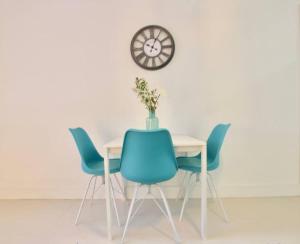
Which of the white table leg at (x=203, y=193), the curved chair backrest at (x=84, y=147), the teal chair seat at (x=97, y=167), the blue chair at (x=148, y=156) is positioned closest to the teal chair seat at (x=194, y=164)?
the white table leg at (x=203, y=193)

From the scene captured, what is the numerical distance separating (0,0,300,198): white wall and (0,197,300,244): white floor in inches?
10.9

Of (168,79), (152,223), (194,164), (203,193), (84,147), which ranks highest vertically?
(168,79)

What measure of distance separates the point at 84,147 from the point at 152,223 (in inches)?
35.2

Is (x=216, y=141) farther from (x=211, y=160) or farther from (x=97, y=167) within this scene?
(x=97, y=167)

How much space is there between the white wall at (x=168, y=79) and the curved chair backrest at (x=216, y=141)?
1.36ft

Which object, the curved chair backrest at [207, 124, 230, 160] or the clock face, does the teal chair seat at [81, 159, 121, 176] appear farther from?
the clock face

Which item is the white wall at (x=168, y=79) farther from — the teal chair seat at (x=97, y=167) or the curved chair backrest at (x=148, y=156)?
the curved chair backrest at (x=148, y=156)

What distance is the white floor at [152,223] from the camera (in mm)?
1711

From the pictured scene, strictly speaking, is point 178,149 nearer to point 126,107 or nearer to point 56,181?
point 126,107

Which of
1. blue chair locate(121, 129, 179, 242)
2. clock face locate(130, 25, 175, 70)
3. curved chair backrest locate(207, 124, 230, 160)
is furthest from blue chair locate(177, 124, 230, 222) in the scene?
clock face locate(130, 25, 175, 70)

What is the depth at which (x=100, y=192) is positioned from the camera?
8.46 ft

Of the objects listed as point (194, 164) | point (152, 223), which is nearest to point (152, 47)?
point (194, 164)

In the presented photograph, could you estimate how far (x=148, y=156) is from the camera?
1.55m

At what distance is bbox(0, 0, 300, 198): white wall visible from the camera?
251cm
